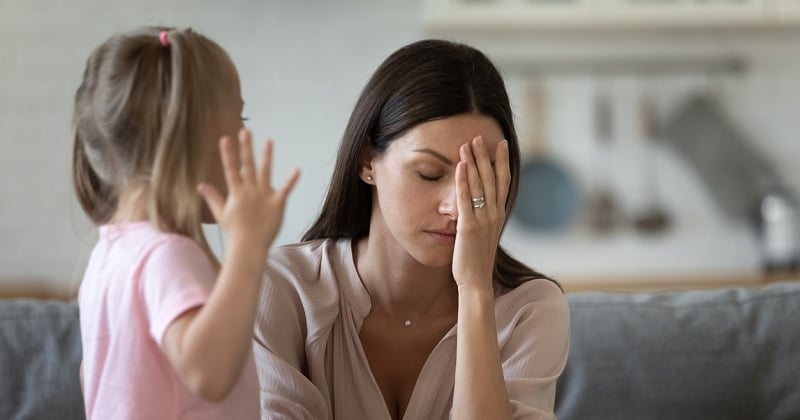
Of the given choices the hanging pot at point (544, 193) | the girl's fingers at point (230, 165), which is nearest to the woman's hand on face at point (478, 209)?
the girl's fingers at point (230, 165)

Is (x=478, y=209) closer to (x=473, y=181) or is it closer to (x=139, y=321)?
(x=473, y=181)

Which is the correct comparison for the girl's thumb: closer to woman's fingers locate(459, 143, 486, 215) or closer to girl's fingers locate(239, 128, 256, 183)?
girl's fingers locate(239, 128, 256, 183)

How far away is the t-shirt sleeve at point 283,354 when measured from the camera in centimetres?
179

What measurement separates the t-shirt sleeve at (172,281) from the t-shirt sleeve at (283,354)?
1.71 feet

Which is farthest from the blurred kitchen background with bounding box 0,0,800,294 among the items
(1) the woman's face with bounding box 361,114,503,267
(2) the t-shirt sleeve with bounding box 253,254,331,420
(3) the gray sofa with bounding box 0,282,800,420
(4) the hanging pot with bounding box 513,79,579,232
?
(1) the woman's face with bounding box 361,114,503,267

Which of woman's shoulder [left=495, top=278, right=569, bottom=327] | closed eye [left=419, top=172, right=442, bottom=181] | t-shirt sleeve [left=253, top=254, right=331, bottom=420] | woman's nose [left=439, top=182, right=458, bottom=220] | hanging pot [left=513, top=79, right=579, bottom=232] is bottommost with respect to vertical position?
hanging pot [left=513, top=79, right=579, bottom=232]

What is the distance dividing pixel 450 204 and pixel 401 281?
0.29 metres

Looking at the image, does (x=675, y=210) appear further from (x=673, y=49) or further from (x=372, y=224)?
(x=372, y=224)

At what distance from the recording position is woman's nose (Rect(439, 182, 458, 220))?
5.72ft

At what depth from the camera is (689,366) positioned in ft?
6.86

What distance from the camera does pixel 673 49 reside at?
4.14 metres

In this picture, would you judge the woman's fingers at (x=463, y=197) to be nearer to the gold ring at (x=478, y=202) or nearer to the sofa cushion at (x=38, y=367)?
the gold ring at (x=478, y=202)

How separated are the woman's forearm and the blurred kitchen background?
221cm

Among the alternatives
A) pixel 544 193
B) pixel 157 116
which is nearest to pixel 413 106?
pixel 157 116
